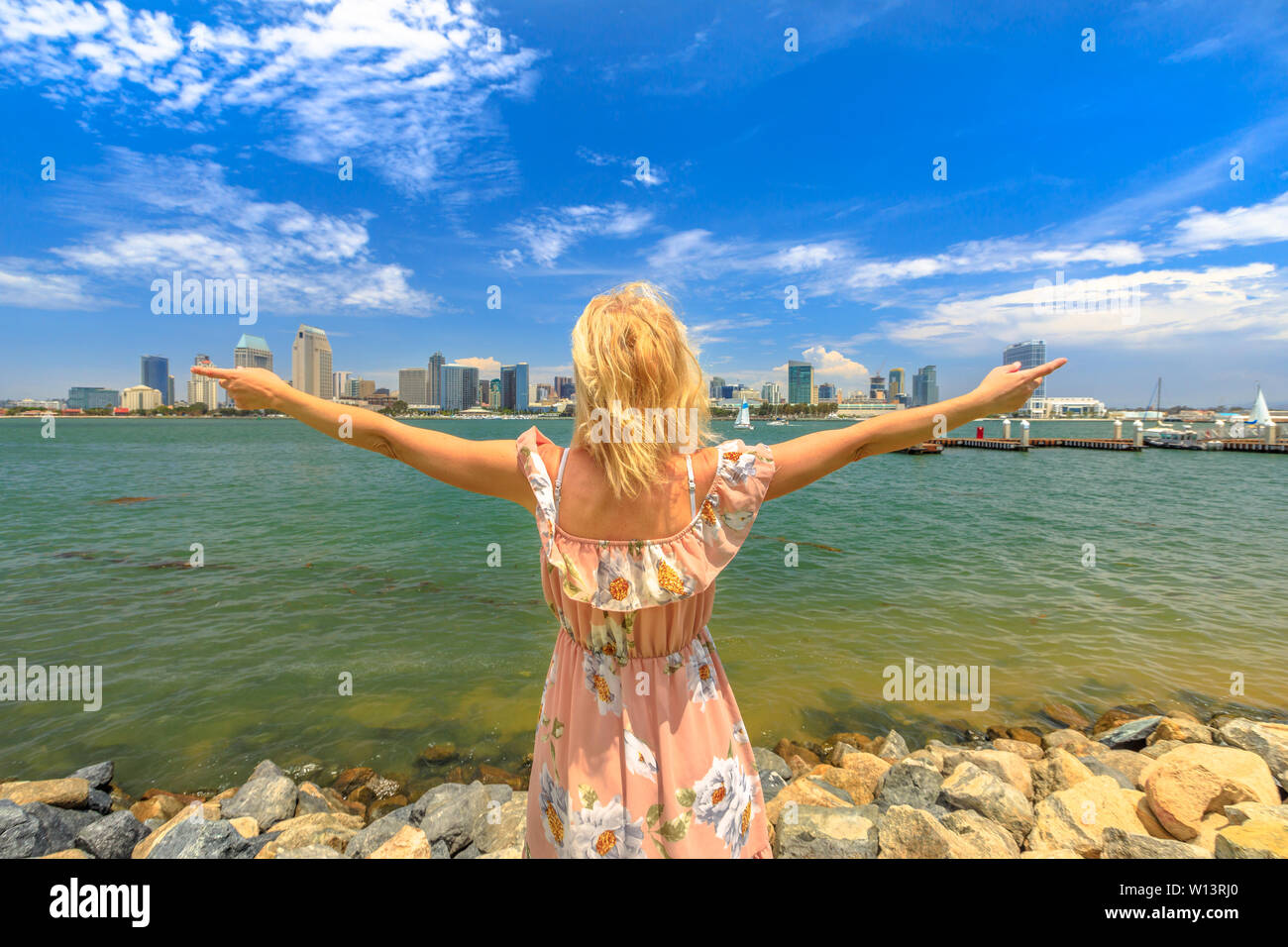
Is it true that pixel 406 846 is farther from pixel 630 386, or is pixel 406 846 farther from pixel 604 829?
pixel 630 386

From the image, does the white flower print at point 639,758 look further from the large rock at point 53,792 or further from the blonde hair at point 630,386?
the large rock at point 53,792

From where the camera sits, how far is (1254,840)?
3.63 m

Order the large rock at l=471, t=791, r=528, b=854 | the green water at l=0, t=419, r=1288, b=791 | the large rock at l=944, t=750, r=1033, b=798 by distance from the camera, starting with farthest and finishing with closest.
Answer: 1. the green water at l=0, t=419, r=1288, b=791
2. the large rock at l=944, t=750, r=1033, b=798
3. the large rock at l=471, t=791, r=528, b=854

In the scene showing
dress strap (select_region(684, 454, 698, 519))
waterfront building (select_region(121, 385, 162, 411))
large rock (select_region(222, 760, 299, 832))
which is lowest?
large rock (select_region(222, 760, 299, 832))

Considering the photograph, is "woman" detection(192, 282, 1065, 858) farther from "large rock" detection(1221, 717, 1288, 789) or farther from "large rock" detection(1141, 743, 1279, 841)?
"large rock" detection(1221, 717, 1288, 789)

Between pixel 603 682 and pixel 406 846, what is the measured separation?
3728 millimetres

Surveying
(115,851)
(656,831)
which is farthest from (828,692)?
(115,851)

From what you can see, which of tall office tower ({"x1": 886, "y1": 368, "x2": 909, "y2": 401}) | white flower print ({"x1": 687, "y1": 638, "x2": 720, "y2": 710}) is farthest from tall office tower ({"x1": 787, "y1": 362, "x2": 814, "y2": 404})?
white flower print ({"x1": 687, "y1": 638, "x2": 720, "y2": 710})

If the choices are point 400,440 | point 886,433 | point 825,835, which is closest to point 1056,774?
point 825,835

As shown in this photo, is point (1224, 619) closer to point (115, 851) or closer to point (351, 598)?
point (115, 851)

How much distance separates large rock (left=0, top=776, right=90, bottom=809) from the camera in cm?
497

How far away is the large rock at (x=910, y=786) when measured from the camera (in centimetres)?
501

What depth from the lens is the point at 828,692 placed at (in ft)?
25.9

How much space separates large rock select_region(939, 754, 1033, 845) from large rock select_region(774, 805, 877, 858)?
102 centimetres
